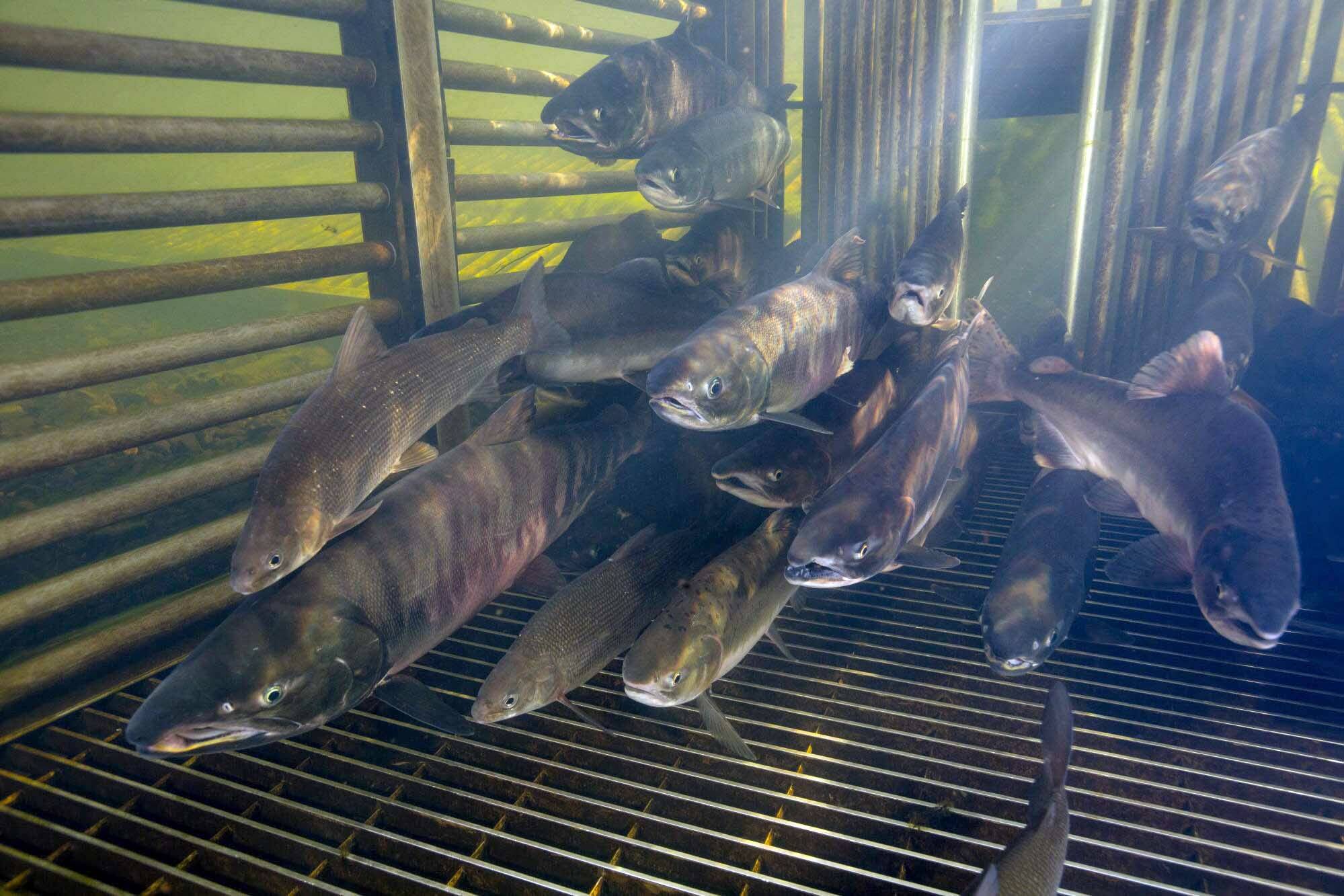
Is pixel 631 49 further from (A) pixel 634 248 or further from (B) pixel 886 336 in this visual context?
(B) pixel 886 336

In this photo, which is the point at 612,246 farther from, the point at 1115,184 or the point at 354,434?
the point at 1115,184

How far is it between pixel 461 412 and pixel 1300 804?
14.8 ft

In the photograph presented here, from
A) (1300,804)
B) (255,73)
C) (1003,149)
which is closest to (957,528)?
(1300,804)

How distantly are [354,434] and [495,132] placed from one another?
3.85m

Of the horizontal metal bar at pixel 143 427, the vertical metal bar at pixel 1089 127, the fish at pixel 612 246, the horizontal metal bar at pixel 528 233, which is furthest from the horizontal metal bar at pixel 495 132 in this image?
the vertical metal bar at pixel 1089 127

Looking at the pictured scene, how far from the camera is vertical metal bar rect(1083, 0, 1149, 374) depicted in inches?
210

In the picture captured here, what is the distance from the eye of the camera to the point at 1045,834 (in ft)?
6.75

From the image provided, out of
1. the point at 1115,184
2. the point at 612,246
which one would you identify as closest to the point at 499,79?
the point at 612,246

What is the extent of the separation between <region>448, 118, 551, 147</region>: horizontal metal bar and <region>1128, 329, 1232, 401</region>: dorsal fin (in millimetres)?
4257

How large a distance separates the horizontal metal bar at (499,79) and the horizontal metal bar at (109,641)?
11.4 ft

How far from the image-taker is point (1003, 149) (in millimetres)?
8805

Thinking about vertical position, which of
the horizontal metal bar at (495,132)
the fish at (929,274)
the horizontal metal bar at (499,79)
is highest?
the horizontal metal bar at (499,79)

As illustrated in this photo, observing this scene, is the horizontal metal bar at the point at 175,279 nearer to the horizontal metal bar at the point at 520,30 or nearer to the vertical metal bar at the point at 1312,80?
the horizontal metal bar at the point at 520,30

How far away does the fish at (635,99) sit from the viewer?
16.4 ft
